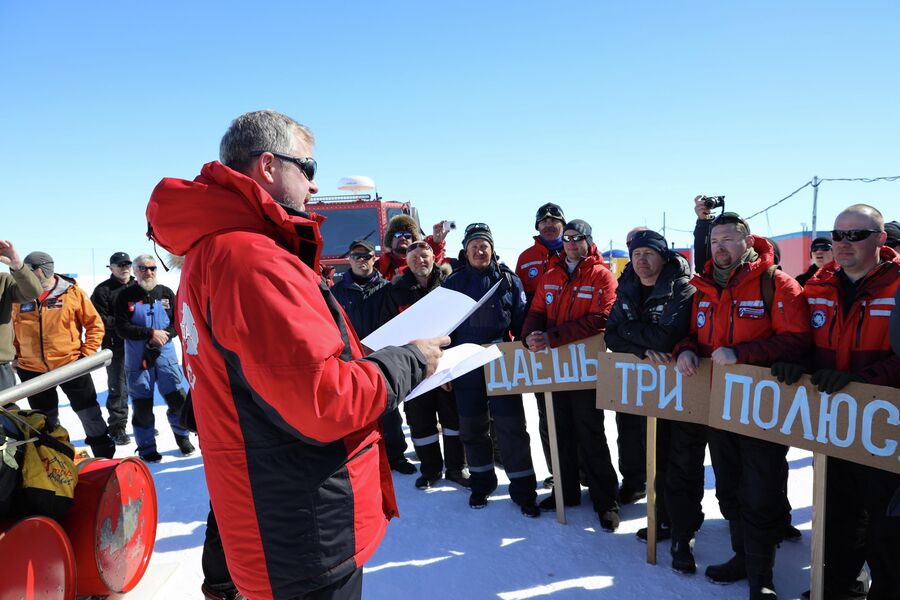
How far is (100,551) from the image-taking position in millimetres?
2557

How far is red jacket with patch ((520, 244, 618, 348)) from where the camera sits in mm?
3672

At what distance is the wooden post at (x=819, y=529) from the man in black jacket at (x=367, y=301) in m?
3.11

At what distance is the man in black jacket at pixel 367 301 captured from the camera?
15.6 feet

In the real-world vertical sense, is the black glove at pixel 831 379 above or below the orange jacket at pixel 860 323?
below

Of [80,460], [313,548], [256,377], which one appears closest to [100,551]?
[80,460]

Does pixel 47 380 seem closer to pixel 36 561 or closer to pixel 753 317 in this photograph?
pixel 36 561

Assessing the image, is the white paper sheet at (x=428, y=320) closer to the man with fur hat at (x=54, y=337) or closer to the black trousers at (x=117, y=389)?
the man with fur hat at (x=54, y=337)

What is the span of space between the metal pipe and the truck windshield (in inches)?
271

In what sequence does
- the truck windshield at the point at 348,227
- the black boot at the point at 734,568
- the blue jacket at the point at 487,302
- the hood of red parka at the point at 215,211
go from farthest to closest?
1. the truck windshield at the point at 348,227
2. the blue jacket at the point at 487,302
3. the black boot at the point at 734,568
4. the hood of red parka at the point at 215,211

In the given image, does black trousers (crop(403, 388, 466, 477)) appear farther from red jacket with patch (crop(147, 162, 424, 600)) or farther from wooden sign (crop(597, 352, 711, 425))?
red jacket with patch (crop(147, 162, 424, 600))

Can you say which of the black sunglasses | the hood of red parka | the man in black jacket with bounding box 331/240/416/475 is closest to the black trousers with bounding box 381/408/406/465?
the man in black jacket with bounding box 331/240/416/475

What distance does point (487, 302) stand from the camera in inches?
159

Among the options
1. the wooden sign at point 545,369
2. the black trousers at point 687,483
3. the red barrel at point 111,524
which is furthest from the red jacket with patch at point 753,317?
the red barrel at point 111,524

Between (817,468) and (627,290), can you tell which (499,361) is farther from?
(817,468)
